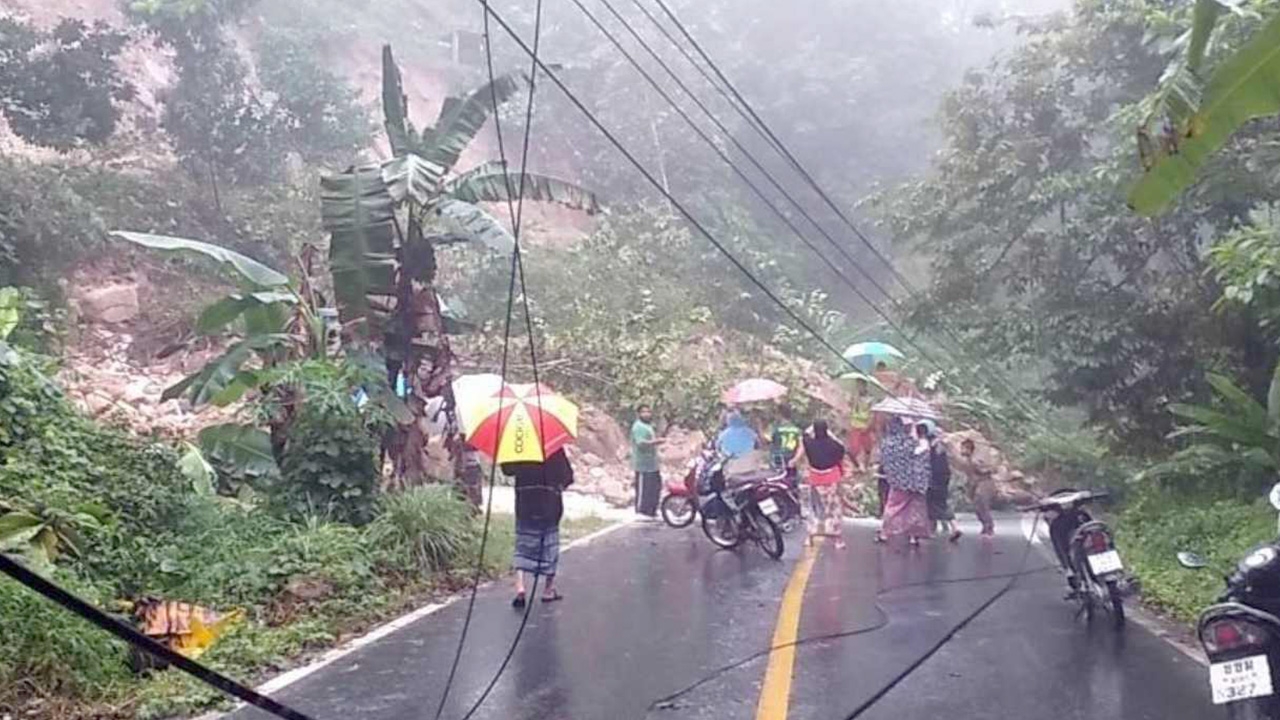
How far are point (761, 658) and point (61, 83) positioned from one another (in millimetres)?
20292

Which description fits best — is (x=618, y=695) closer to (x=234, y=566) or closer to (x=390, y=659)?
(x=390, y=659)

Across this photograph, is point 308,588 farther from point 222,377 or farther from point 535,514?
point 222,377

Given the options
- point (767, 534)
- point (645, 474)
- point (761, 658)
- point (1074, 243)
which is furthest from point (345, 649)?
point (1074, 243)

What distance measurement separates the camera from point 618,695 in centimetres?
732

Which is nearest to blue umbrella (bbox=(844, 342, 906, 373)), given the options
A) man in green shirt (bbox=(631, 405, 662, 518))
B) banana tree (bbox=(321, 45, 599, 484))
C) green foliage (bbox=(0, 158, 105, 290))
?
man in green shirt (bbox=(631, 405, 662, 518))

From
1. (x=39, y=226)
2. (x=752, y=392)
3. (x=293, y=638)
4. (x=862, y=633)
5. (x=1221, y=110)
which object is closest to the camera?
(x=1221, y=110)

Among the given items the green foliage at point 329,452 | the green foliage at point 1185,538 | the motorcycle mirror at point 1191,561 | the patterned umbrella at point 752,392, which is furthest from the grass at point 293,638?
the patterned umbrella at point 752,392

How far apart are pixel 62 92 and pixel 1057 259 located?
1740 cm

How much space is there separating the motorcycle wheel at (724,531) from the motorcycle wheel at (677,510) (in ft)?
10.8

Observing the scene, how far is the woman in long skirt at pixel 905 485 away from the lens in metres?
16.1

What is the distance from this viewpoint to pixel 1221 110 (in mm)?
5949

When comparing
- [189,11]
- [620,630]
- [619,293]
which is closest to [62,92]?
[189,11]

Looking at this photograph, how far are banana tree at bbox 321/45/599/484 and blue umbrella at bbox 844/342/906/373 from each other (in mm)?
14715

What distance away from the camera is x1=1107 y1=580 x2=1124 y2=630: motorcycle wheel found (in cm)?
974
